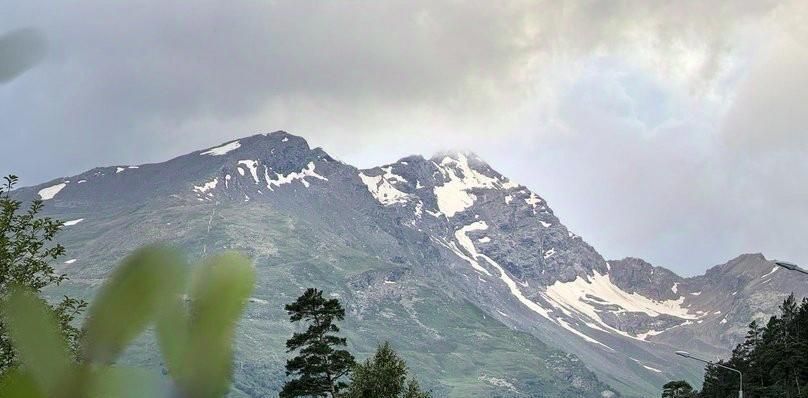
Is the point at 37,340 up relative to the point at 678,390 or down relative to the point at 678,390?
down

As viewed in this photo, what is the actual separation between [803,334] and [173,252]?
4802 inches

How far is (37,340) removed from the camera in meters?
1.01

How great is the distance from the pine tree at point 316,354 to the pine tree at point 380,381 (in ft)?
4.09

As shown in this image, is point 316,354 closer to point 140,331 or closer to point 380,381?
point 380,381

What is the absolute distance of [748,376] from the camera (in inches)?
4670

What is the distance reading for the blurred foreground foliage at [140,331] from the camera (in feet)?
3.32

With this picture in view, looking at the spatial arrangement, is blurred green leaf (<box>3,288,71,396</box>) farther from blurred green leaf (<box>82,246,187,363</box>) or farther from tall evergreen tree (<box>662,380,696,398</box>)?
tall evergreen tree (<box>662,380,696,398</box>)

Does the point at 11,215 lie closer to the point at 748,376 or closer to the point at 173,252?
the point at 173,252

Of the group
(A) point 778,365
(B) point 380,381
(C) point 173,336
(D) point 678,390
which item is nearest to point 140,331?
(C) point 173,336

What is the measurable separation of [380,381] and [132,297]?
198ft

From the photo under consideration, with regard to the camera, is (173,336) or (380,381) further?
(380,381)

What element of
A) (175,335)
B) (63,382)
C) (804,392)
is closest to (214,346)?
(175,335)

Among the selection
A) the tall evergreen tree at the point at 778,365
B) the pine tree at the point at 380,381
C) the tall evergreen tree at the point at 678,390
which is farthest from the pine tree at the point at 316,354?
the tall evergreen tree at the point at 678,390

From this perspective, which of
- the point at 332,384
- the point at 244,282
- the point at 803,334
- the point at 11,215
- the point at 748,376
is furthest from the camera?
the point at 748,376
